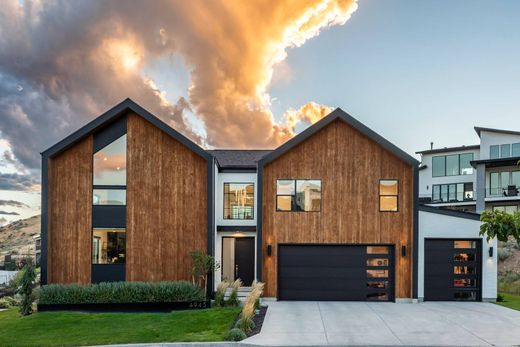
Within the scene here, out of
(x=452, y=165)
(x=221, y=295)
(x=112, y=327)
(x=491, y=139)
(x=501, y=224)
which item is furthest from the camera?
(x=452, y=165)

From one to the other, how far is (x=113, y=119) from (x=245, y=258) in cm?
826

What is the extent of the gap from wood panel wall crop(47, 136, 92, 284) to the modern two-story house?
1.5 inches

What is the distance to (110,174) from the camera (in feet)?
45.8

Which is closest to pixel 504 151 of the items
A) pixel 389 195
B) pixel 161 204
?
pixel 389 195

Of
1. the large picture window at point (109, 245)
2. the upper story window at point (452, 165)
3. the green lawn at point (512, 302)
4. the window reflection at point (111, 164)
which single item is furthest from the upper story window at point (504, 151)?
the large picture window at point (109, 245)

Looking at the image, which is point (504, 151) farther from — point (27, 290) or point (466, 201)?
point (27, 290)

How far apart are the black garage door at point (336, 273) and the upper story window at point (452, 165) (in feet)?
91.8

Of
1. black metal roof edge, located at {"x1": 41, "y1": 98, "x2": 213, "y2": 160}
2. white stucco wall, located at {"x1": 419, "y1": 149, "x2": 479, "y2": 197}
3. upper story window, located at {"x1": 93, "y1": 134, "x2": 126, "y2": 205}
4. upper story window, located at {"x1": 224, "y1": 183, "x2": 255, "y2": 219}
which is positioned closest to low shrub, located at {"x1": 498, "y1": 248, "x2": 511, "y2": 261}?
white stucco wall, located at {"x1": 419, "y1": 149, "x2": 479, "y2": 197}

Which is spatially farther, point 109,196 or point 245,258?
point 245,258

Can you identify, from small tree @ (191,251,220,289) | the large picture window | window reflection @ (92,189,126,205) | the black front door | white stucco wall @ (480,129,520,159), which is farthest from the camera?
white stucco wall @ (480,129,520,159)

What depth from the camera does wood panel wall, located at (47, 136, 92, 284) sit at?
1360cm

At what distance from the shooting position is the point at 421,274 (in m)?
14.3

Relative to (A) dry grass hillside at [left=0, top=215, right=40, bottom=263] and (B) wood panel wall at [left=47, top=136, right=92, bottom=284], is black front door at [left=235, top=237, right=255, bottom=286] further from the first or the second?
(A) dry grass hillside at [left=0, top=215, right=40, bottom=263]

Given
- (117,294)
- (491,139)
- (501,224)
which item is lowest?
(117,294)
